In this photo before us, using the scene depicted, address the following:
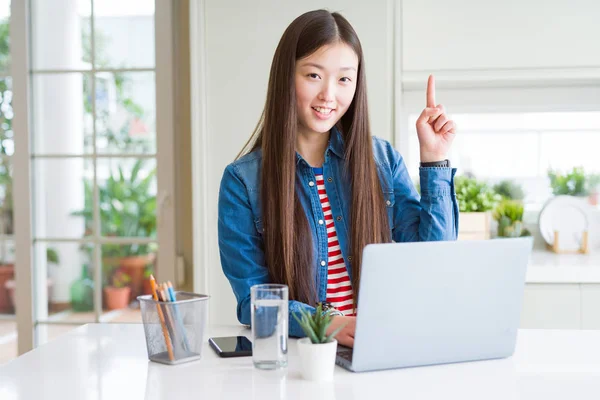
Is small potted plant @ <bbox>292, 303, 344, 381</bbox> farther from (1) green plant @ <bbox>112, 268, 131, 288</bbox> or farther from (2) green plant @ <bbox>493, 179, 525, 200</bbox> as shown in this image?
(1) green plant @ <bbox>112, 268, 131, 288</bbox>

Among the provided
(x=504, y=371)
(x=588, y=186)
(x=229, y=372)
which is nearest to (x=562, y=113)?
(x=588, y=186)

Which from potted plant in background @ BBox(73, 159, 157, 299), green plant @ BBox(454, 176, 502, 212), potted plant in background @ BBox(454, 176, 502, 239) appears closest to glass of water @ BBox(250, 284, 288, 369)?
potted plant in background @ BBox(454, 176, 502, 239)

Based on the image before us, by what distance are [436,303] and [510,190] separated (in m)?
2.15

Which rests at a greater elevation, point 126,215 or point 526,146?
point 526,146

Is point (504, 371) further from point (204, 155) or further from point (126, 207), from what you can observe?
point (126, 207)

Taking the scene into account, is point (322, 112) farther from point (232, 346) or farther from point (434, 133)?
point (232, 346)

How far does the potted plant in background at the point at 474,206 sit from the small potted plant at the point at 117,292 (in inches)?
64.7

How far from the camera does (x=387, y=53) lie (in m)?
2.51

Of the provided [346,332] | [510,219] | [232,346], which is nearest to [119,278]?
[510,219]

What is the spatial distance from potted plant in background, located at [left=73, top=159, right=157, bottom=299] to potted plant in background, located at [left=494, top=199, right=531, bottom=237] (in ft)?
5.41

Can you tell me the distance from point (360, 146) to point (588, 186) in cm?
183

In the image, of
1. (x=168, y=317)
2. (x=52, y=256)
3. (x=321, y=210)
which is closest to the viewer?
(x=168, y=317)

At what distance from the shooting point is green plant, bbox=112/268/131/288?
325 centimetres

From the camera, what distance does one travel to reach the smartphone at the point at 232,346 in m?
1.19
